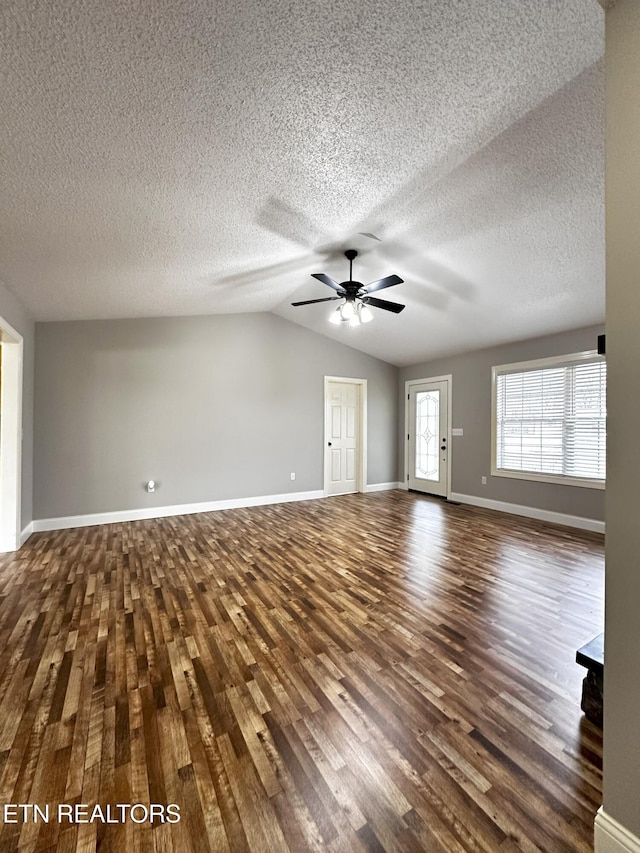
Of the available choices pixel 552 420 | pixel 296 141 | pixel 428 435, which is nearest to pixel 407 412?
pixel 428 435

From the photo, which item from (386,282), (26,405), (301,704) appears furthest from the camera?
(26,405)

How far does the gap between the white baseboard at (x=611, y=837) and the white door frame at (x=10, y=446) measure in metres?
4.61

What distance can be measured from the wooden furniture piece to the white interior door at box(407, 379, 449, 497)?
15.0ft

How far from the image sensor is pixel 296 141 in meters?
1.87

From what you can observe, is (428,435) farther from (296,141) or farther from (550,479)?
(296,141)

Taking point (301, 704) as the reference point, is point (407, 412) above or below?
above

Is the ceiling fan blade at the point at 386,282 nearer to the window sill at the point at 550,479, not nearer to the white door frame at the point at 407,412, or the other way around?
the white door frame at the point at 407,412

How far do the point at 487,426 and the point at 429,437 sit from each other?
46.0 inches

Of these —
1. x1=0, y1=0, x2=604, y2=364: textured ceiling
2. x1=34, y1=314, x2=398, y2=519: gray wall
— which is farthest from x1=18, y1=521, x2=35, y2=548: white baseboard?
x1=0, y1=0, x2=604, y2=364: textured ceiling

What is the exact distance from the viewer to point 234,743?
1.36 m

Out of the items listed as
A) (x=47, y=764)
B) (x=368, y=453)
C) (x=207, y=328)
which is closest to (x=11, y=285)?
(x=207, y=328)

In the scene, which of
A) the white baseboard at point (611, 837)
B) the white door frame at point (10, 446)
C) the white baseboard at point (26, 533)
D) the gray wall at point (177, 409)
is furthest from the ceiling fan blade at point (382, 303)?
the white baseboard at point (26, 533)

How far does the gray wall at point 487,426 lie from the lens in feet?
14.3

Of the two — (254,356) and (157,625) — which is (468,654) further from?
(254,356)
